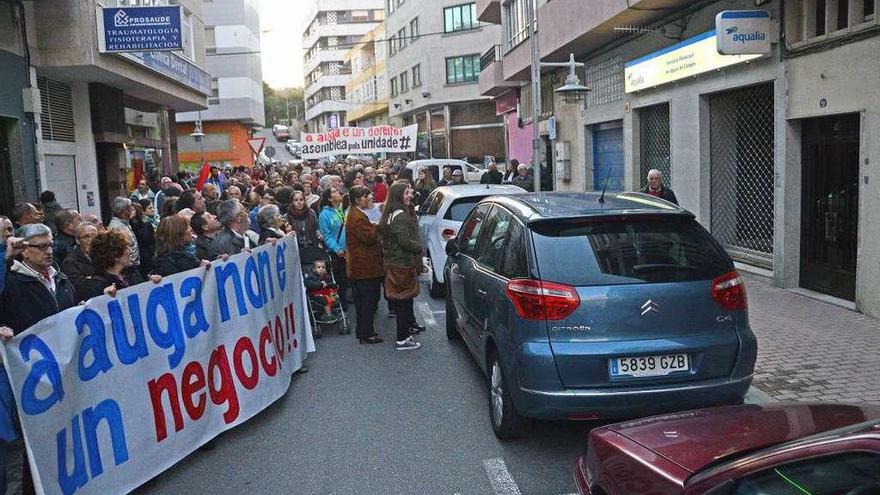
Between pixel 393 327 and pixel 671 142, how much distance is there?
7.30 metres

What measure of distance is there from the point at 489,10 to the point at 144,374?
85.6ft

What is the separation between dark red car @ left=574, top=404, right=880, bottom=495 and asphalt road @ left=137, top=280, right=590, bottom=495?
1408 millimetres

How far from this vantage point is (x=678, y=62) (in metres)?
13.0

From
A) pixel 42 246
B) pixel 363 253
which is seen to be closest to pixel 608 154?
pixel 363 253

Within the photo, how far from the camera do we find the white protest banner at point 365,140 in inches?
952

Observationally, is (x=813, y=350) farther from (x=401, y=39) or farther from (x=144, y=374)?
(x=401, y=39)

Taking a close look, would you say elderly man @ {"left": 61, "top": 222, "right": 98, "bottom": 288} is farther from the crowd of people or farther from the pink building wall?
the pink building wall

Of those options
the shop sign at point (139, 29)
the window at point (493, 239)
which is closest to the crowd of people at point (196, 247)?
the window at point (493, 239)

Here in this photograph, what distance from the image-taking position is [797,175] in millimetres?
10109

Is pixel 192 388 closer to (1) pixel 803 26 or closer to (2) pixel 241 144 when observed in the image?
(1) pixel 803 26

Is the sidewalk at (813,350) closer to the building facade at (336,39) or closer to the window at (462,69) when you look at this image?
the window at (462,69)

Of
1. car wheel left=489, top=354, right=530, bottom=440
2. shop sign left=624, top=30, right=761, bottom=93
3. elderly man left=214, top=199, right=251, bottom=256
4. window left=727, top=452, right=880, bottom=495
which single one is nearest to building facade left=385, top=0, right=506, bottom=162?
shop sign left=624, top=30, right=761, bottom=93

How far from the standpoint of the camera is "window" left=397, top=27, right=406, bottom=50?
51.7 m

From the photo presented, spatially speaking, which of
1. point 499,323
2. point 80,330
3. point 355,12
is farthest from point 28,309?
point 355,12
